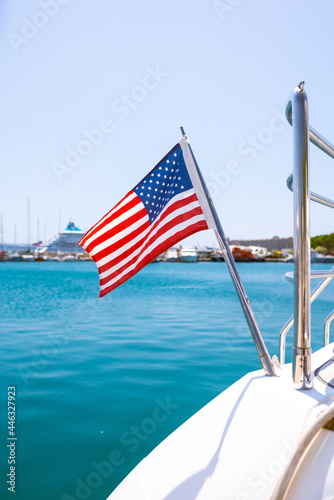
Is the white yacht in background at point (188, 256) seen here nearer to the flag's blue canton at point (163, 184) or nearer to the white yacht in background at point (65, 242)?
the white yacht in background at point (65, 242)

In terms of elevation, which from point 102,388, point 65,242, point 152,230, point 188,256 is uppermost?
point 65,242

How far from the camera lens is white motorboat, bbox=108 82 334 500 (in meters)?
1.09

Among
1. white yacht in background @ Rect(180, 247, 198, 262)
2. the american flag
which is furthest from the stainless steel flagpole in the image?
white yacht in background @ Rect(180, 247, 198, 262)

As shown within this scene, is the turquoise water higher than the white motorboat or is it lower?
lower

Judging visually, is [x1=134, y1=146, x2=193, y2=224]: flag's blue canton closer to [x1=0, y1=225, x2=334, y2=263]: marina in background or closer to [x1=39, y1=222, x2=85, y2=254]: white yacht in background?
[x1=0, y1=225, x2=334, y2=263]: marina in background

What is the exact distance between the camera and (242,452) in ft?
4.23

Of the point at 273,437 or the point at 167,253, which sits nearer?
the point at 273,437

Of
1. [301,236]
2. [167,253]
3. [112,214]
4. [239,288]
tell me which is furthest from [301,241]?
[167,253]

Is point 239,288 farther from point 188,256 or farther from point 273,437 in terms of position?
point 188,256

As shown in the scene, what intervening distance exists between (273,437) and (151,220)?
1.56m

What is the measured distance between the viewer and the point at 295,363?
1.52m

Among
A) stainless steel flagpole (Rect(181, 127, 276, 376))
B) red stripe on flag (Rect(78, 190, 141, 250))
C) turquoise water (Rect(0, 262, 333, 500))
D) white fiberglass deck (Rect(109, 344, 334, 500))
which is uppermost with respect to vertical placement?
red stripe on flag (Rect(78, 190, 141, 250))

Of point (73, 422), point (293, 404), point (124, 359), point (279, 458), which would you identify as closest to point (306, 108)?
point (293, 404)

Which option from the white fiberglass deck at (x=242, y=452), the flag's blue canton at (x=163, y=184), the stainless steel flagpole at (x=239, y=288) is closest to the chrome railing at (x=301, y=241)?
the white fiberglass deck at (x=242, y=452)
